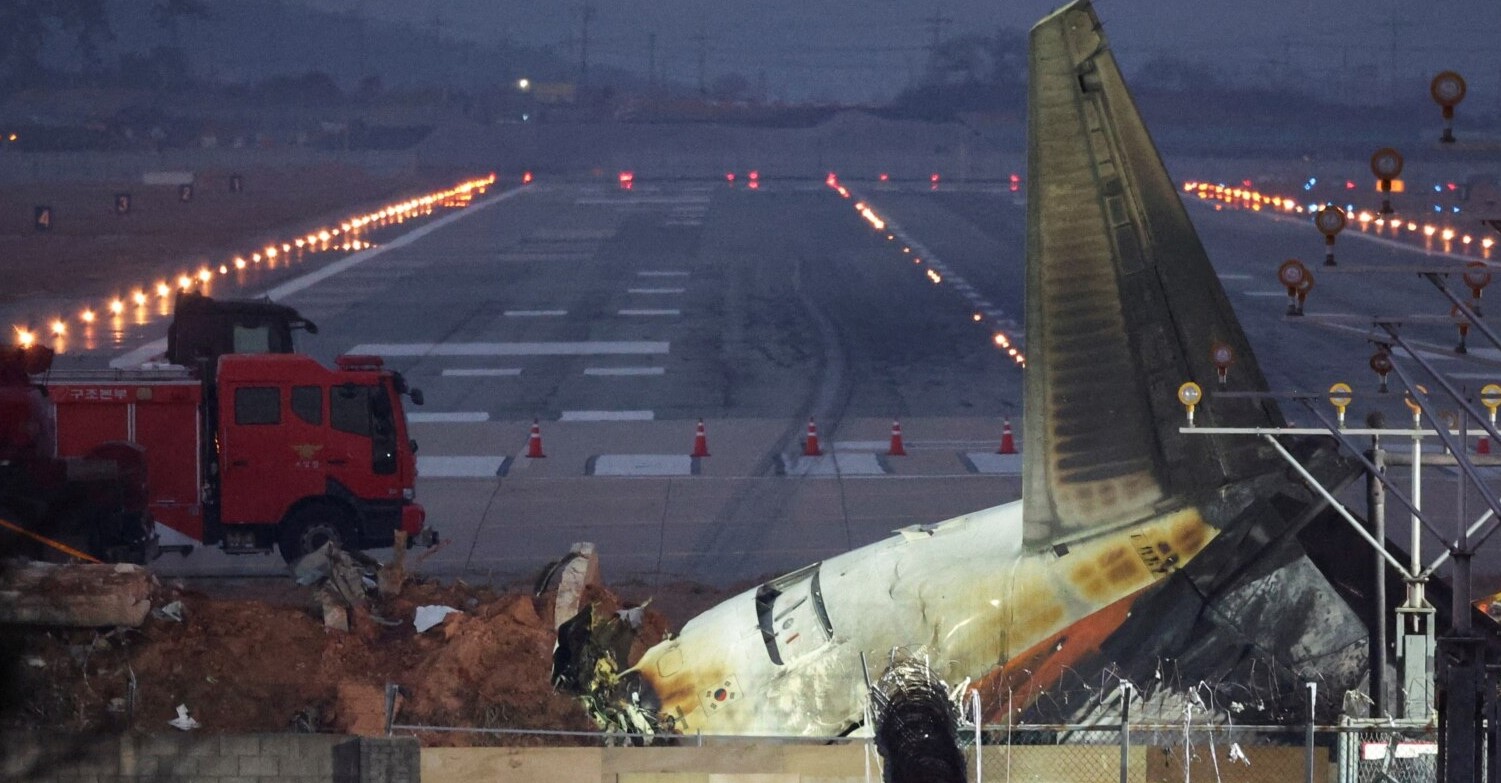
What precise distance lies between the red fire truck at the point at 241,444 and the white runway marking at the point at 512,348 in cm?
1991

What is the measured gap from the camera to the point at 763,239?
257ft

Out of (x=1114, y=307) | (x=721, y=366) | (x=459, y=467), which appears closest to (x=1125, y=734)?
(x=1114, y=307)

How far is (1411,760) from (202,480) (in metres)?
15.9

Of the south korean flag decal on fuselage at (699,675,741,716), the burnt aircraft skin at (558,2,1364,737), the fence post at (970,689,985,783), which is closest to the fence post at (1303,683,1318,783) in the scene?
the burnt aircraft skin at (558,2,1364,737)

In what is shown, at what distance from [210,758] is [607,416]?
2269cm

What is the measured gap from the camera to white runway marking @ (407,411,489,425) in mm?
34531

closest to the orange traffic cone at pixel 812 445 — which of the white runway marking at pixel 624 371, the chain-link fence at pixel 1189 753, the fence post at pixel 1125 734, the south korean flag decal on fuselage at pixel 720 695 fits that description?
the white runway marking at pixel 624 371

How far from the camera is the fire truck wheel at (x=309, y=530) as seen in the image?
76.3ft

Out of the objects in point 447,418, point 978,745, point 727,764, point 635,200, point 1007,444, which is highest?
point 635,200

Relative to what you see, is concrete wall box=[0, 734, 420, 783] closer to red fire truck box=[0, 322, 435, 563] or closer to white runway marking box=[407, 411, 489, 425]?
red fire truck box=[0, 322, 435, 563]

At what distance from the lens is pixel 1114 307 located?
12852 mm

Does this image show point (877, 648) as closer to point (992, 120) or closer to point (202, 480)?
point (202, 480)

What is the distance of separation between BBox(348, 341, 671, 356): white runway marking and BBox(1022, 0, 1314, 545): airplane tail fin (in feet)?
104

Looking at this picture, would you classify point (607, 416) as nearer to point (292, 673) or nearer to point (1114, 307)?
point (292, 673)
